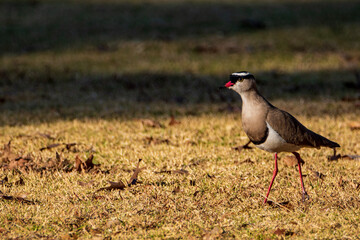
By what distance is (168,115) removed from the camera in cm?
883

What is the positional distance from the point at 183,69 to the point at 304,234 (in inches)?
346

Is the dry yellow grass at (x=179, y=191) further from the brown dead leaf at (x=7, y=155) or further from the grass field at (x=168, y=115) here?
the brown dead leaf at (x=7, y=155)

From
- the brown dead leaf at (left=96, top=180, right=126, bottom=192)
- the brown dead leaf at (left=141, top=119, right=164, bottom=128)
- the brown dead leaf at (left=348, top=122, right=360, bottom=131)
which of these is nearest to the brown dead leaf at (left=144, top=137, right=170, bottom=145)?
the brown dead leaf at (left=141, top=119, right=164, bottom=128)

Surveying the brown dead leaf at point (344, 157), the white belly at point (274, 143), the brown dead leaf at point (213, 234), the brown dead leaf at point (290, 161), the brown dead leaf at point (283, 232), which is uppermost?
the white belly at point (274, 143)

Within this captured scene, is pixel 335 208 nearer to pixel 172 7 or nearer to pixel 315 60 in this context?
pixel 315 60

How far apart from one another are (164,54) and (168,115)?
5458 mm

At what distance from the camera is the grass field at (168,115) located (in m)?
4.57

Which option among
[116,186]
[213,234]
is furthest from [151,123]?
[213,234]

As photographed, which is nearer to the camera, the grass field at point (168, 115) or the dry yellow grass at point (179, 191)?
the dry yellow grass at point (179, 191)

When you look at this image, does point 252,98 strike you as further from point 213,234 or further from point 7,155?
point 7,155

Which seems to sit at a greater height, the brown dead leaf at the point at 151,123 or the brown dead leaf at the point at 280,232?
the brown dead leaf at the point at 151,123

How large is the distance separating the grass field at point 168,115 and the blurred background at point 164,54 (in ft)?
0.16

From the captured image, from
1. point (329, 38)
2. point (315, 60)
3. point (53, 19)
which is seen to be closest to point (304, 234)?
point (315, 60)

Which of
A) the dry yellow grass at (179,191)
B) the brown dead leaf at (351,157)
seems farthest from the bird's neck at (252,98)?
the brown dead leaf at (351,157)
